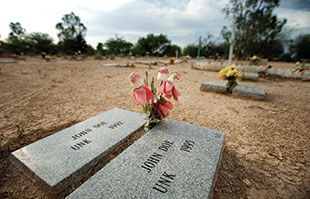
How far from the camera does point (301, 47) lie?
18141 mm

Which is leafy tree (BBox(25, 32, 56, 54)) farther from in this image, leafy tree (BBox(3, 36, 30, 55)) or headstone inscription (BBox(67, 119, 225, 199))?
headstone inscription (BBox(67, 119, 225, 199))

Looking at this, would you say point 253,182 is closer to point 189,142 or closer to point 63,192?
point 189,142

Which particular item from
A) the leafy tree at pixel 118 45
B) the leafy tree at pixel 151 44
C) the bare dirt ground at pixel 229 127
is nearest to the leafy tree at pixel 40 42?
the leafy tree at pixel 118 45

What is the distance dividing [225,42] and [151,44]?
15344 mm

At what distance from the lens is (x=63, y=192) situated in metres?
0.99

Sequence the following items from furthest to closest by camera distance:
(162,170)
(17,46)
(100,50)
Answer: (100,50) < (17,46) < (162,170)

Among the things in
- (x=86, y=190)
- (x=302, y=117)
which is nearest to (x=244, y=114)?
(x=302, y=117)

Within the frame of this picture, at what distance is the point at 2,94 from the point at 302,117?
20.2ft

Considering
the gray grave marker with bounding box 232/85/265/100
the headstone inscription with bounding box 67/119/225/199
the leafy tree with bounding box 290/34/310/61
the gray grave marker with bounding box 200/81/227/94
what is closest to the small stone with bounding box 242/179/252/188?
the headstone inscription with bounding box 67/119/225/199

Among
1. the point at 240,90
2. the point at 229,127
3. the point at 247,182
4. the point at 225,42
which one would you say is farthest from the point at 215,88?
the point at 225,42

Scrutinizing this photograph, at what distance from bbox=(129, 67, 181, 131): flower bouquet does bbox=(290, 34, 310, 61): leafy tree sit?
24496mm

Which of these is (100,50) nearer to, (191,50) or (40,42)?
(40,42)

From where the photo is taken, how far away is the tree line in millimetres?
15719

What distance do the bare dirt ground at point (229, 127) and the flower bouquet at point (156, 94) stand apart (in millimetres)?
789
